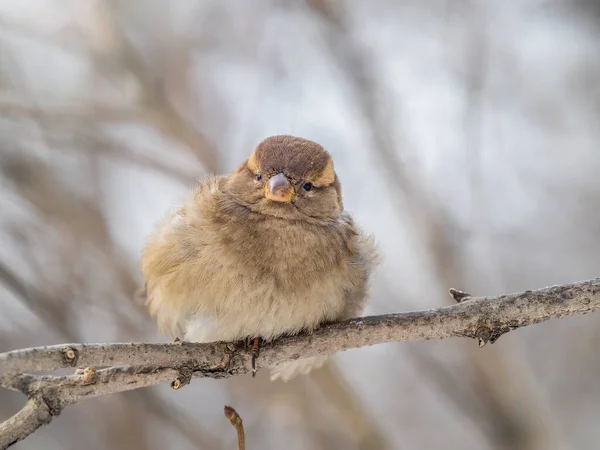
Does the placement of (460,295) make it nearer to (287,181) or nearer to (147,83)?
(287,181)

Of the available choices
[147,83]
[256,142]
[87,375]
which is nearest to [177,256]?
[87,375]

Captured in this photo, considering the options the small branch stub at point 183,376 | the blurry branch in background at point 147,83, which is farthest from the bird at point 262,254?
the blurry branch in background at point 147,83

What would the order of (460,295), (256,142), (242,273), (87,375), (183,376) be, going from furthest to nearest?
(256,142)
(242,273)
(460,295)
(183,376)
(87,375)

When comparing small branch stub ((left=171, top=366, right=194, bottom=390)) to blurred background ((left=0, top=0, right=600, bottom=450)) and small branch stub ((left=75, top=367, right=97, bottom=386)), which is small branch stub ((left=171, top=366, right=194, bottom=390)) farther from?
blurred background ((left=0, top=0, right=600, bottom=450))

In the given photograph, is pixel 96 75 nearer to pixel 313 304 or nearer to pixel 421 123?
pixel 421 123

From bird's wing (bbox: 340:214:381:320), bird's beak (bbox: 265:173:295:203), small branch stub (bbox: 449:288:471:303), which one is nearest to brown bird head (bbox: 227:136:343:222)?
bird's beak (bbox: 265:173:295:203)

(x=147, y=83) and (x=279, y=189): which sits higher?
(x=147, y=83)

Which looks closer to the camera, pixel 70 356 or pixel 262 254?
pixel 70 356
